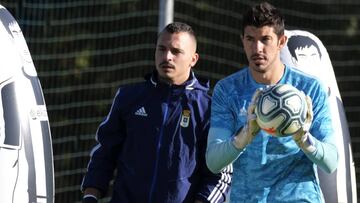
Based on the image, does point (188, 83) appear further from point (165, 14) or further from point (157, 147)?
point (165, 14)

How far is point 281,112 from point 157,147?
4.25ft

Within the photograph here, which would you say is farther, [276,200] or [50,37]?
[50,37]

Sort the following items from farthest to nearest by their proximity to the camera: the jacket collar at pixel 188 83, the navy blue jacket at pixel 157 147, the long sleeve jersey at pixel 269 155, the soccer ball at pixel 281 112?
the jacket collar at pixel 188 83 → the navy blue jacket at pixel 157 147 → the long sleeve jersey at pixel 269 155 → the soccer ball at pixel 281 112

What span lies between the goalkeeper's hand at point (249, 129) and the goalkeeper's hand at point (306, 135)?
0.56ft

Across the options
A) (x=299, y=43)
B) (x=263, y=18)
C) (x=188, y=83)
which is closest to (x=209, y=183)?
(x=188, y=83)

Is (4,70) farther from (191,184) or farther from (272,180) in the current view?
(272,180)

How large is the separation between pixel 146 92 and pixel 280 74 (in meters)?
1.09

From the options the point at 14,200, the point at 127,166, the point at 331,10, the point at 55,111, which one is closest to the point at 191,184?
the point at 127,166

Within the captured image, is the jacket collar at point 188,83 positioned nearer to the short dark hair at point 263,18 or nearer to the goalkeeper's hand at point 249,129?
the short dark hair at point 263,18

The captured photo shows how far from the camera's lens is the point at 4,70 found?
253 inches

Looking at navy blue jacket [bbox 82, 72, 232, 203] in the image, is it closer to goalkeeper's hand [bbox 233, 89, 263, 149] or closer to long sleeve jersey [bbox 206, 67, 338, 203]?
long sleeve jersey [bbox 206, 67, 338, 203]

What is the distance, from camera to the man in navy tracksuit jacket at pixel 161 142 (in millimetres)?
6301

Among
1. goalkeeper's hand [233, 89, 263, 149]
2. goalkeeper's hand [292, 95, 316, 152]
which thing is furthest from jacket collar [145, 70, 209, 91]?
goalkeeper's hand [292, 95, 316, 152]

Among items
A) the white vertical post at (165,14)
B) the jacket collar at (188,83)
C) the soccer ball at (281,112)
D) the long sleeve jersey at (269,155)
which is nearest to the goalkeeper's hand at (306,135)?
the soccer ball at (281,112)
